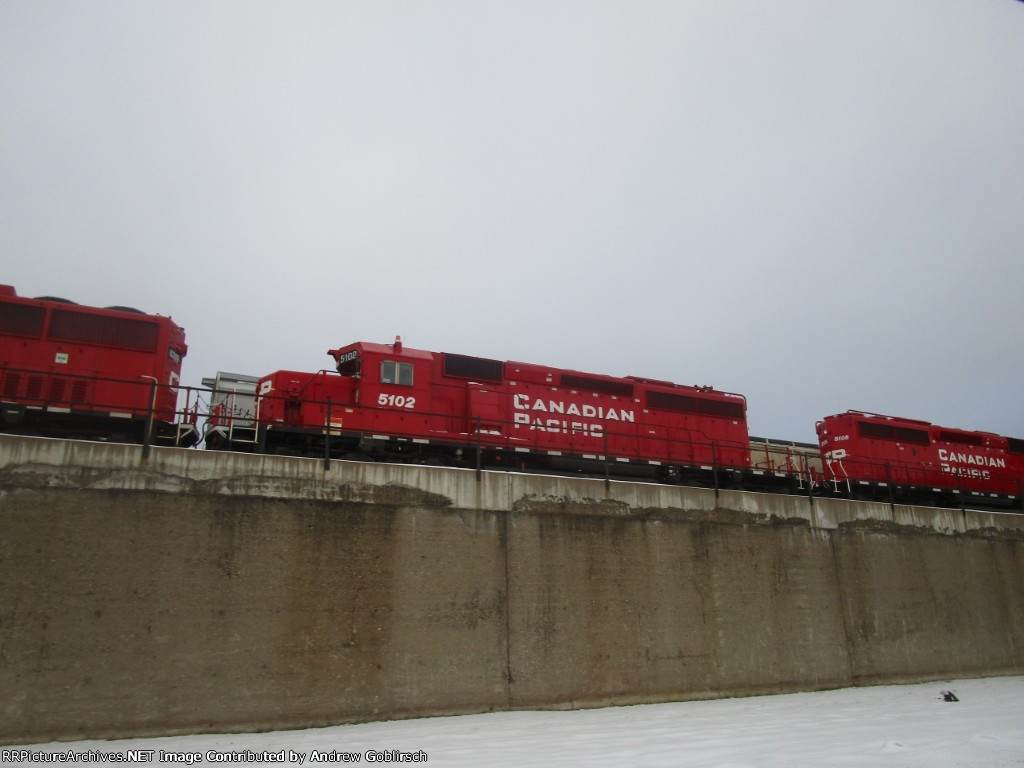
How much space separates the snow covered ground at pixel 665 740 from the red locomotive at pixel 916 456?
38.3 ft

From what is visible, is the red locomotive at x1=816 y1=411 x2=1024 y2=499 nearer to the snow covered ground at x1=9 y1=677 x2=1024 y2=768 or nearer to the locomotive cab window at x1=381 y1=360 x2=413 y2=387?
the snow covered ground at x1=9 y1=677 x2=1024 y2=768

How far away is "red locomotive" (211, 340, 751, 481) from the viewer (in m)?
15.1

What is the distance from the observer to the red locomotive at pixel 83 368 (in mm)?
13000

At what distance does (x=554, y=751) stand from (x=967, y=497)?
21.9 m

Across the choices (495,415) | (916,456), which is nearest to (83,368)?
(495,415)

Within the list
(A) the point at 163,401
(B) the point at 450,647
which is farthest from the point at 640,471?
(A) the point at 163,401

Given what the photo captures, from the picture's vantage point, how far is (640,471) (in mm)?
17797

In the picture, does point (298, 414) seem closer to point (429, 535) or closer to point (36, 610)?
point (429, 535)

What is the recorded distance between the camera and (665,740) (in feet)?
29.8

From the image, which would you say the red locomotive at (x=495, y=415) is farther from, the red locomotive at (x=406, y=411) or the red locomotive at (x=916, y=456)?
the red locomotive at (x=916, y=456)

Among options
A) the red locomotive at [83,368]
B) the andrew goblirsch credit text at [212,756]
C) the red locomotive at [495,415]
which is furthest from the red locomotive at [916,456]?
the red locomotive at [83,368]

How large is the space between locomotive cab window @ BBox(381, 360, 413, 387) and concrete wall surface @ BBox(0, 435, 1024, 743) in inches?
164

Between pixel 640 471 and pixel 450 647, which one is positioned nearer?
pixel 450 647

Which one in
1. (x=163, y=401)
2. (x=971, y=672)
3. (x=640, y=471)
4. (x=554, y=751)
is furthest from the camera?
(x=640, y=471)
